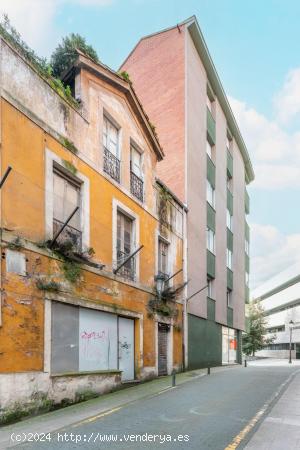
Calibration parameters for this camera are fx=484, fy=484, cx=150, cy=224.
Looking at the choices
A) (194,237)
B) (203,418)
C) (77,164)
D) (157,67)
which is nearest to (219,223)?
(194,237)

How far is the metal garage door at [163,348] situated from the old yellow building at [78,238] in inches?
1.6

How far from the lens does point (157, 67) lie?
86.6ft

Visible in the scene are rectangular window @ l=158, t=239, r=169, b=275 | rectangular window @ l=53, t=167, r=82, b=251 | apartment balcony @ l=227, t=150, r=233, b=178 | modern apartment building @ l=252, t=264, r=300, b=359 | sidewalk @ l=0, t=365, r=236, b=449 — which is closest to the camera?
sidewalk @ l=0, t=365, r=236, b=449

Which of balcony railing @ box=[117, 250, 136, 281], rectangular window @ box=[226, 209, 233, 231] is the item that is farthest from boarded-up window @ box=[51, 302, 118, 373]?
rectangular window @ box=[226, 209, 233, 231]

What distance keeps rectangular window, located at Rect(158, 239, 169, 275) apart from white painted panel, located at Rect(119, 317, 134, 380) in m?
4.26

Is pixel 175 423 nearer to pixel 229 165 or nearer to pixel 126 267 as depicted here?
pixel 126 267

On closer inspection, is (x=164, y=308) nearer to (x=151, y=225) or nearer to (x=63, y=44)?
(x=151, y=225)

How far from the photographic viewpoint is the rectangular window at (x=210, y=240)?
26812mm

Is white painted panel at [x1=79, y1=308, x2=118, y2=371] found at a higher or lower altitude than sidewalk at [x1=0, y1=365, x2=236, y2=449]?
higher

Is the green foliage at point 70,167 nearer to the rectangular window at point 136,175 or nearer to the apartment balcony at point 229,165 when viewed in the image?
the rectangular window at point 136,175

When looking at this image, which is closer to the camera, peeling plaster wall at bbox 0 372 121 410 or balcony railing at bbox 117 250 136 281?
peeling plaster wall at bbox 0 372 121 410

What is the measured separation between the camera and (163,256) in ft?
67.6

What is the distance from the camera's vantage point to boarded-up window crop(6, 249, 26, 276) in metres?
10.1

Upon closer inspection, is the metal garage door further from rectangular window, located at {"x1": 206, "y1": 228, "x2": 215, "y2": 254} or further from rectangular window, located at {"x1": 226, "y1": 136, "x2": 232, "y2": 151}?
rectangular window, located at {"x1": 226, "y1": 136, "x2": 232, "y2": 151}
